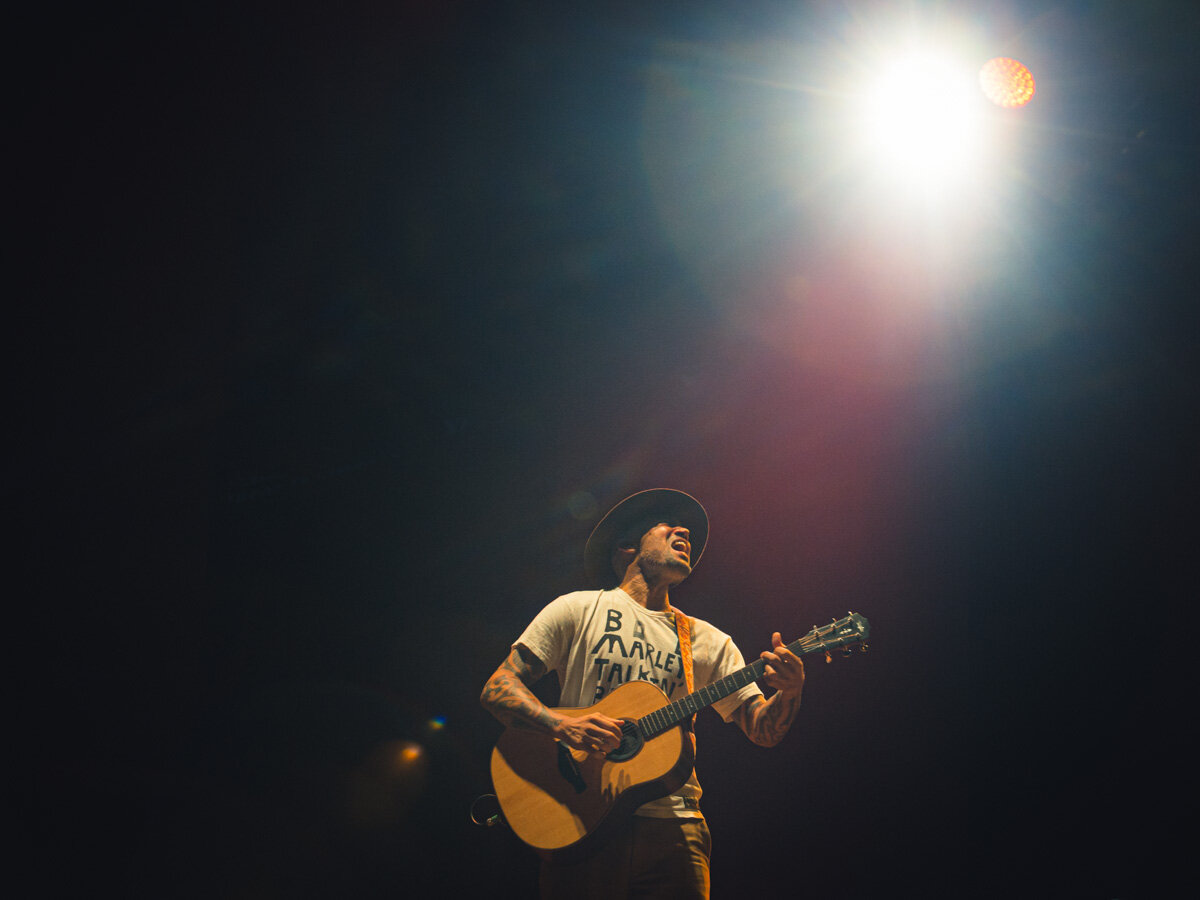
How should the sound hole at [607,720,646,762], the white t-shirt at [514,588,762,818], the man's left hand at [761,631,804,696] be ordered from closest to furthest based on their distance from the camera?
the sound hole at [607,720,646,762], the man's left hand at [761,631,804,696], the white t-shirt at [514,588,762,818]

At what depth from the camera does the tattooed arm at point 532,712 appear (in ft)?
7.91

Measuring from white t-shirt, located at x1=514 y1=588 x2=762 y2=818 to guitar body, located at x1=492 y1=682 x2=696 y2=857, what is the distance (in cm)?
17

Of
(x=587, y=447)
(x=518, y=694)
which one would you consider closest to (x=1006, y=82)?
(x=587, y=447)

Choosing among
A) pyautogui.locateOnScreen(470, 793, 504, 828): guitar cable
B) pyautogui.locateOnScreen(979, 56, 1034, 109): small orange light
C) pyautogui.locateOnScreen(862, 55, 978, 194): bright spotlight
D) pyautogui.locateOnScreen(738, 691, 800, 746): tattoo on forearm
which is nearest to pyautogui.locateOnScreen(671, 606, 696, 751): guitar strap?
pyautogui.locateOnScreen(738, 691, 800, 746): tattoo on forearm

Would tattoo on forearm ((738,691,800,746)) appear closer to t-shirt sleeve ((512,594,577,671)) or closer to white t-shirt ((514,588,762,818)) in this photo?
white t-shirt ((514,588,762,818))

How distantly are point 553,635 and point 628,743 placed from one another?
1.75ft

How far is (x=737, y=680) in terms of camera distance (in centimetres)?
265

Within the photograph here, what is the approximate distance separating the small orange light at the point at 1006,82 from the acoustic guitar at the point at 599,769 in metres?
2.91

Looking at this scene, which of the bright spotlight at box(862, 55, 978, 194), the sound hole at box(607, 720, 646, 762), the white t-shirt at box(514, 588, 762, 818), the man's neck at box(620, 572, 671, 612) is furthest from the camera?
the bright spotlight at box(862, 55, 978, 194)

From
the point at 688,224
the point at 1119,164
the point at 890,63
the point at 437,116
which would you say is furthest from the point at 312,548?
the point at 1119,164

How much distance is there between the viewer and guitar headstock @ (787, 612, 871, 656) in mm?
2637

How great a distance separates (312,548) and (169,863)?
1.36 metres

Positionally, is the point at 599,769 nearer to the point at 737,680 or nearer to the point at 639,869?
the point at 639,869

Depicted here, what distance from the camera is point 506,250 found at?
3863 mm
